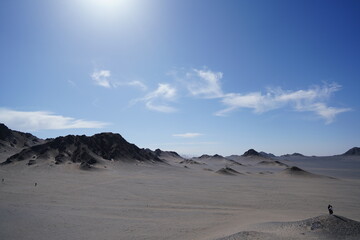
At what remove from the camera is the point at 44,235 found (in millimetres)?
20734

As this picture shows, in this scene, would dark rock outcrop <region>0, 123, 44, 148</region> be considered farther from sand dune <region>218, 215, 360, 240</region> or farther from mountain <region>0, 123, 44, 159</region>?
sand dune <region>218, 215, 360, 240</region>

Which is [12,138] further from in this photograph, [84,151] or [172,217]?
[172,217]

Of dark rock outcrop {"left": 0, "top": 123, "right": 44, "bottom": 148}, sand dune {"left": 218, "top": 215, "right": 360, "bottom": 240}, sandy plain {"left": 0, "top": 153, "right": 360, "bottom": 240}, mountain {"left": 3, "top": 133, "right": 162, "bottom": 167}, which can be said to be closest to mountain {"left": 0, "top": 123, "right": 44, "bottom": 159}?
dark rock outcrop {"left": 0, "top": 123, "right": 44, "bottom": 148}

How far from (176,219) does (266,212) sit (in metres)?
11.1

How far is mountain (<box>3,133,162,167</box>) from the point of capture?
101500mm

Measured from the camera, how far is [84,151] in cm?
10625

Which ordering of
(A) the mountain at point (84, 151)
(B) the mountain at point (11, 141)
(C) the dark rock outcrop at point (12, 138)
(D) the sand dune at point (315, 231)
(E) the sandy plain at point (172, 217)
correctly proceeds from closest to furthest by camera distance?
(D) the sand dune at point (315, 231) < (E) the sandy plain at point (172, 217) < (A) the mountain at point (84, 151) < (B) the mountain at point (11, 141) < (C) the dark rock outcrop at point (12, 138)

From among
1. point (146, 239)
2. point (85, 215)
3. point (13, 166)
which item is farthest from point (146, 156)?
point (146, 239)

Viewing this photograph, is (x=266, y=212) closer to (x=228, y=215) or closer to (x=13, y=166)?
(x=228, y=215)

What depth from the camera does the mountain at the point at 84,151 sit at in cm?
10150

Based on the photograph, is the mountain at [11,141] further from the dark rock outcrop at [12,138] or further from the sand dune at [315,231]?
the sand dune at [315,231]

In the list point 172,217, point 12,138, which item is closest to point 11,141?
point 12,138

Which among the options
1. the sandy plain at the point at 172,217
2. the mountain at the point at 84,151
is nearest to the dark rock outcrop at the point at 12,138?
the mountain at the point at 84,151

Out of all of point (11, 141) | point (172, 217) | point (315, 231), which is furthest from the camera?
point (11, 141)
